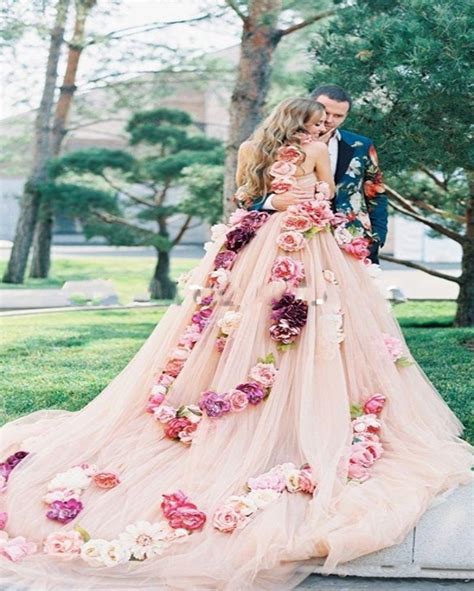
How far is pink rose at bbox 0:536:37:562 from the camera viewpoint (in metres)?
2.78

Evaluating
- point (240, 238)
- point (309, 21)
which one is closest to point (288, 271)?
point (240, 238)

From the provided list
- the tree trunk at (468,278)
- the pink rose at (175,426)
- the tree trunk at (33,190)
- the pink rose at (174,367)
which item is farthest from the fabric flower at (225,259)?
the tree trunk at (33,190)

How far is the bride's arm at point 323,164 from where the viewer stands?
3447mm

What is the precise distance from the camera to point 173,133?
13.4 meters

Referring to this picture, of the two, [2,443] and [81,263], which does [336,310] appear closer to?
[2,443]

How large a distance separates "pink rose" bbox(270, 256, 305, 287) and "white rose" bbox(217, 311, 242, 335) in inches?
6.8

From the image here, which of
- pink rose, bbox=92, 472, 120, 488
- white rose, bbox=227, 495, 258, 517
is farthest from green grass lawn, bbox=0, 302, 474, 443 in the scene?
pink rose, bbox=92, 472, 120, 488

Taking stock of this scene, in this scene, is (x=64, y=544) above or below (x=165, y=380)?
below

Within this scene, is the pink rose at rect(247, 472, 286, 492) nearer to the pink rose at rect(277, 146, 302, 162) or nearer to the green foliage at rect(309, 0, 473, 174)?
the pink rose at rect(277, 146, 302, 162)

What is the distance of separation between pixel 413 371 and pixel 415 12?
2.57 m

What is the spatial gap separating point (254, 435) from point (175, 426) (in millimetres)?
267

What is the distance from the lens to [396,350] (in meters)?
3.42

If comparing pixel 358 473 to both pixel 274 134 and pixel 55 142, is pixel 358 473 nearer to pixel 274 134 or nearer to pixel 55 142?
pixel 274 134

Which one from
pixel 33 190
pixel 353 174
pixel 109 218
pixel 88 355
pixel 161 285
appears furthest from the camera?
pixel 33 190
